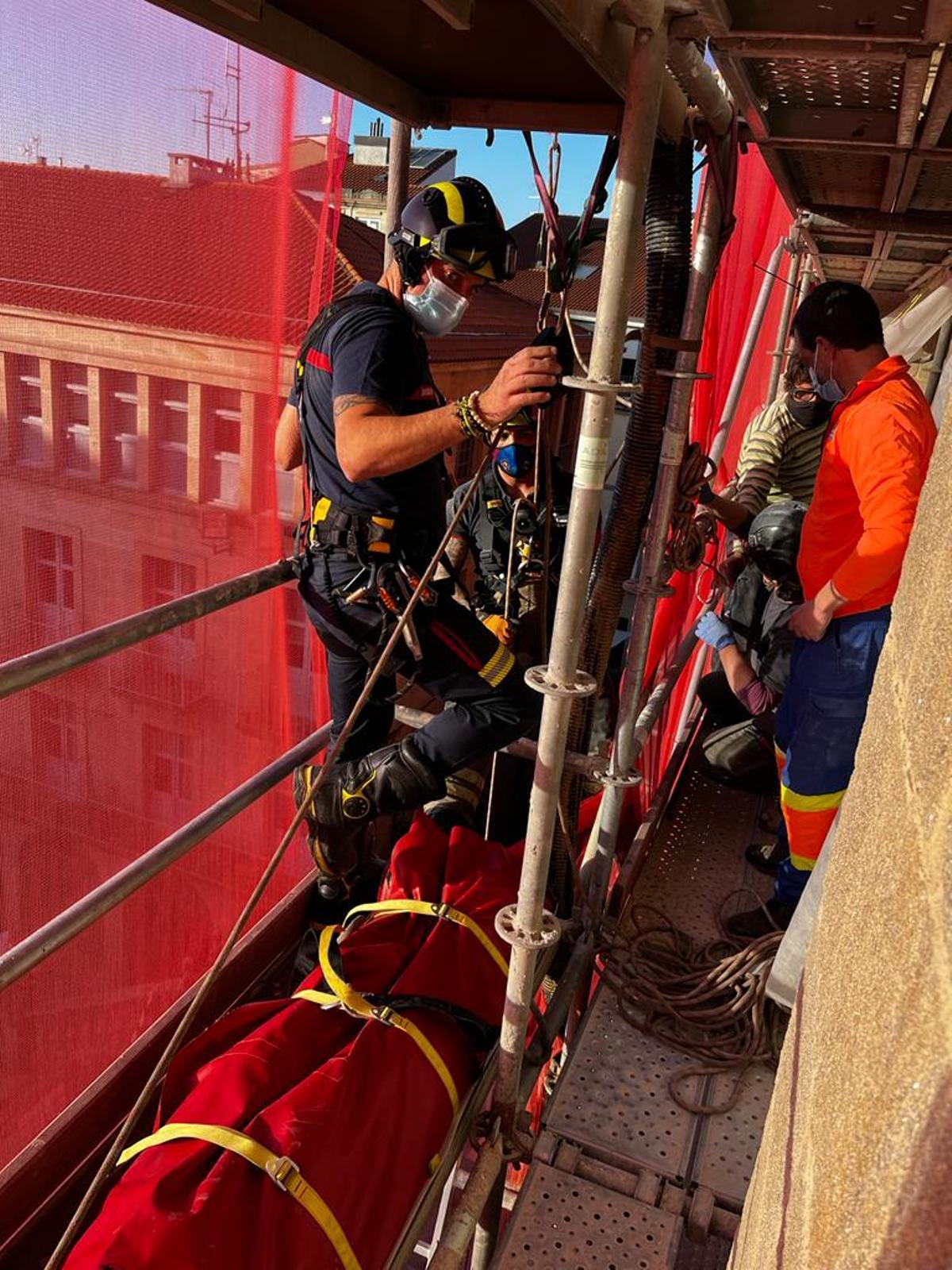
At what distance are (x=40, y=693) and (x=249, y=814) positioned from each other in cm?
124

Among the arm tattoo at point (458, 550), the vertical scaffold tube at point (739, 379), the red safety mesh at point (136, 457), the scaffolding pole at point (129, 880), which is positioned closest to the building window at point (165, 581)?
the red safety mesh at point (136, 457)

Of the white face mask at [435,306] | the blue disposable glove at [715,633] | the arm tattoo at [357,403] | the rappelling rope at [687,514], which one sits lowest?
the blue disposable glove at [715,633]

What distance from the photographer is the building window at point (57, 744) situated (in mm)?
2455

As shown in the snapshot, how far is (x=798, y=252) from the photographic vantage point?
19.0ft

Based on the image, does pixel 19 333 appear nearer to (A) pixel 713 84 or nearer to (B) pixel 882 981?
(A) pixel 713 84

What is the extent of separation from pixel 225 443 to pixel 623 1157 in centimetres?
227

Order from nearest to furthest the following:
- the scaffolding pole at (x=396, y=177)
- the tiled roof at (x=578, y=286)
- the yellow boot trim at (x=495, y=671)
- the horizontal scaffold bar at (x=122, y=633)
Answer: the horizontal scaffold bar at (x=122, y=633), the yellow boot trim at (x=495, y=671), the scaffolding pole at (x=396, y=177), the tiled roof at (x=578, y=286)

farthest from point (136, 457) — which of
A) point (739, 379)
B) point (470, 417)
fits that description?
point (739, 379)

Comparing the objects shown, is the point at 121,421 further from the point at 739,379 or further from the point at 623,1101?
the point at 739,379

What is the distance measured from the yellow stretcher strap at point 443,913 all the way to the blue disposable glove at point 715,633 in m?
1.56

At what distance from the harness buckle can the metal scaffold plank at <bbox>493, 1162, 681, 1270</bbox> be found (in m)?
0.61

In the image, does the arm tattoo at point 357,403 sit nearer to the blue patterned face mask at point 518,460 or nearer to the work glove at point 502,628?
the work glove at point 502,628

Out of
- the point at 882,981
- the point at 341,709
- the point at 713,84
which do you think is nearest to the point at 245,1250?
the point at 882,981

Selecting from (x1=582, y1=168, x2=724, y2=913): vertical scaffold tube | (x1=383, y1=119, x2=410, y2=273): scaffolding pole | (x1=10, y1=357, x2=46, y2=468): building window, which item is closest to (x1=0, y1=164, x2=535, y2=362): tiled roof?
(x1=10, y1=357, x2=46, y2=468): building window
